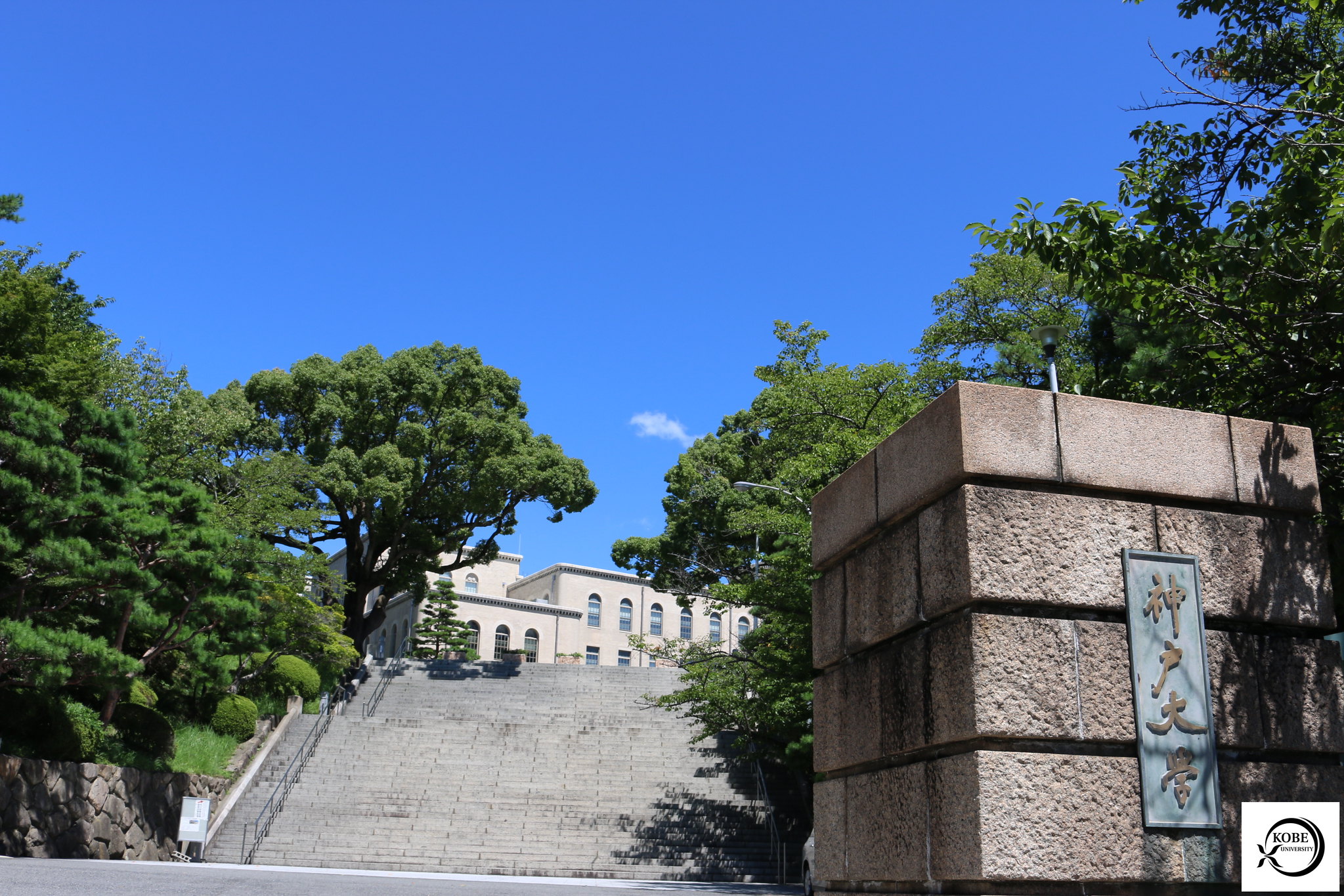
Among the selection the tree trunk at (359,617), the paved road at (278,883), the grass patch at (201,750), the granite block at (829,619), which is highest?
the tree trunk at (359,617)

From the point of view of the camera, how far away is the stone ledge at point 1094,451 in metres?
4.04

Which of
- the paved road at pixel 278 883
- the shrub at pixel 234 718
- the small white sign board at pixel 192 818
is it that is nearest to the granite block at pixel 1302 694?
the paved road at pixel 278 883

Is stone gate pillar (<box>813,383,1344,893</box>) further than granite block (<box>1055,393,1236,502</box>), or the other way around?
granite block (<box>1055,393,1236,502</box>)

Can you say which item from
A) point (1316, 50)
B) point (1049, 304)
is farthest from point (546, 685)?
point (1316, 50)

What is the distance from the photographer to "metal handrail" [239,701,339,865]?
64.2 feet

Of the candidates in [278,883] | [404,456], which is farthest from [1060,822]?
[404,456]

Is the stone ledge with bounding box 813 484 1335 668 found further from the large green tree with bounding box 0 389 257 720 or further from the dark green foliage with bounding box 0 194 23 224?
the dark green foliage with bounding box 0 194 23 224

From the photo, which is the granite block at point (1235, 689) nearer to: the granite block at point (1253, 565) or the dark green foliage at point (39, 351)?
the granite block at point (1253, 565)

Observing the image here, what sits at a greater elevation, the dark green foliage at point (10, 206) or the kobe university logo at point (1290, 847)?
the dark green foliage at point (10, 206)

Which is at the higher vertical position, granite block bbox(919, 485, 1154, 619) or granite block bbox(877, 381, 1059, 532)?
granite block bbox(877, 381, 1059, 532)

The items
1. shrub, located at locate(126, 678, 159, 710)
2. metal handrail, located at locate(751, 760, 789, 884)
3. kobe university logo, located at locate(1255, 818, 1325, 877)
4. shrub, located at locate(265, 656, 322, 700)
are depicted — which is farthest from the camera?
shrub, located at locate(265, 656, 322, 700)

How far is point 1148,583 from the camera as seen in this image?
4.01 m

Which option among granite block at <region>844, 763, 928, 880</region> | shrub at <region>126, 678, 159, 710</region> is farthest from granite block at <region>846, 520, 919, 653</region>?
shrub at <region>126, 678, 159, 710</region>

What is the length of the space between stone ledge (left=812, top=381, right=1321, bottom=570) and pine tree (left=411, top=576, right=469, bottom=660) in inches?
1774
